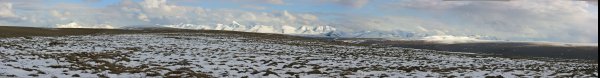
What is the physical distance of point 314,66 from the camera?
72.9ft

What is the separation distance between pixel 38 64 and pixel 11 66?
108cm

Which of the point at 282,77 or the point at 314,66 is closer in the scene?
the point at 282,77

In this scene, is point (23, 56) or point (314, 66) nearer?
point (23, 56)

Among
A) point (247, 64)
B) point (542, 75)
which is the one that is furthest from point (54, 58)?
point (542, 75)

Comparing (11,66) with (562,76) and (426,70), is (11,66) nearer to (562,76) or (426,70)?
(426,70)

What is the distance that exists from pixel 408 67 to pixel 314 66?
4165 millimetres

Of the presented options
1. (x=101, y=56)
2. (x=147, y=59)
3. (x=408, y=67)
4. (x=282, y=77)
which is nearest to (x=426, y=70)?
(x=408, y=67)

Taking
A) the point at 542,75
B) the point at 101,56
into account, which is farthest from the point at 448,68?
the point at 101,56

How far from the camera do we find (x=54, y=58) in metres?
20.5

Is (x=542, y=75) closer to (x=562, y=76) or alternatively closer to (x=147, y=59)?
(x=562, y=76)

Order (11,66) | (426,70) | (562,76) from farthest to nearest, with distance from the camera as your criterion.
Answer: (426,70)
(562,76)
(11,66)

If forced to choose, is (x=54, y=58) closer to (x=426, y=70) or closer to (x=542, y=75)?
(x=426, y=70)

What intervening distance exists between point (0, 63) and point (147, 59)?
5952mm

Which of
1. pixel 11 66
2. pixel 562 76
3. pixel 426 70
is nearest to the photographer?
pixel 11 66
